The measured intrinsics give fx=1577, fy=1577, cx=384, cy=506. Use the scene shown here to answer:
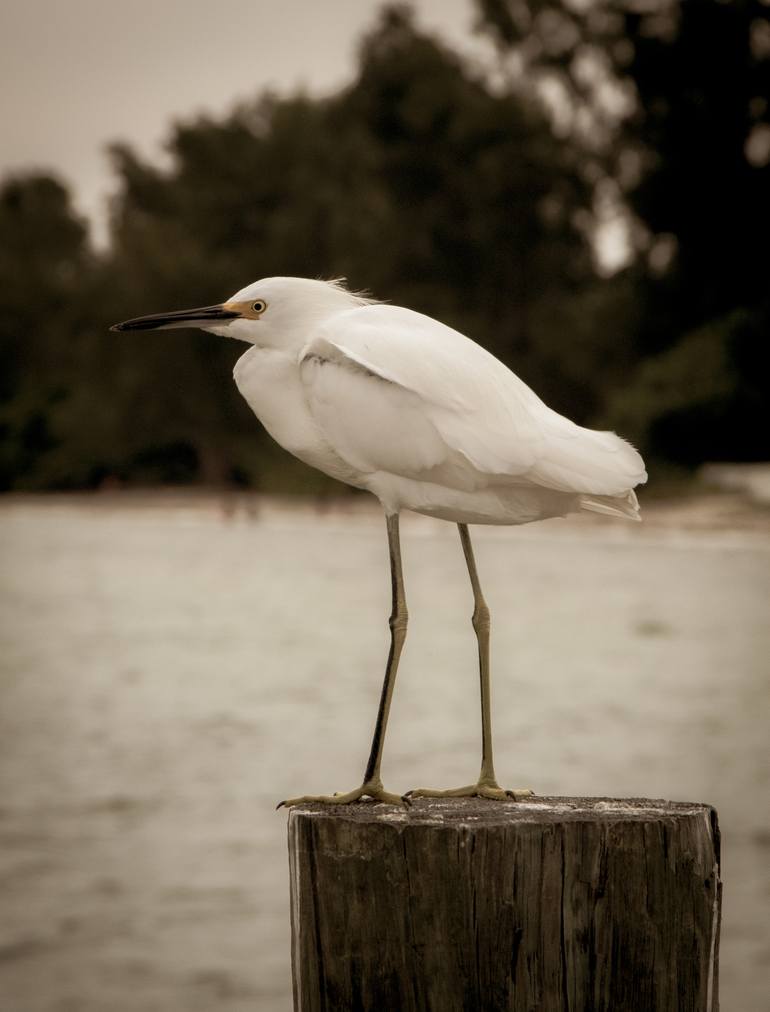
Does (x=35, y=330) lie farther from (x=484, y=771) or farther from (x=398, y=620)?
(x=484, y=771)

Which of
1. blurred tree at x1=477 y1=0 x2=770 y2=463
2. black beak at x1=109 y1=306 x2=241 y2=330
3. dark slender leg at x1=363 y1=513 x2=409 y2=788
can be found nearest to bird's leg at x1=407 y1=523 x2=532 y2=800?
dark slender leg at x1=363 y1=513 x2=409 y2=788

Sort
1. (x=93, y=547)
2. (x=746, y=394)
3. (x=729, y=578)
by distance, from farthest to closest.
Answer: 1. (x=93, y=547)
2. (x=746, y=394)
3. (x=729, y=578)

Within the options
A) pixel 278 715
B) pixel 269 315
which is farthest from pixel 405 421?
pixel 278 715

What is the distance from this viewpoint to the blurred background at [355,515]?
604 inches

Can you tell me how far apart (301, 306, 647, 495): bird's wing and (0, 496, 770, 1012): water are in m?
8.80

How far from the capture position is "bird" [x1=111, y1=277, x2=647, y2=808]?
3.80 meters

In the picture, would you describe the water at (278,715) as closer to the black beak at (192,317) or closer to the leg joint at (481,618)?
the leg joint at (481,618)

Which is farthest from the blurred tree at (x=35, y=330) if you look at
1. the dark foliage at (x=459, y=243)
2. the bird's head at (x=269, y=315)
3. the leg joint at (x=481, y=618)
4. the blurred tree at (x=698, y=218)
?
the bird's head at (x=269, y=315)

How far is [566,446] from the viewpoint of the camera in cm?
381

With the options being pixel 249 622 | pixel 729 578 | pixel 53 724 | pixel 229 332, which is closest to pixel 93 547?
pixel 249 622

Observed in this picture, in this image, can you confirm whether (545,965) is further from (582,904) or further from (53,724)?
(53,724)

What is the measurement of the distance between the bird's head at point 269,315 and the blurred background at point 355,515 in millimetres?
8848

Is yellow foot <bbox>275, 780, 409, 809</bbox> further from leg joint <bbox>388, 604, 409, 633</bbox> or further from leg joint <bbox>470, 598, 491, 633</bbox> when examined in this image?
leg joint <bbox>470, 598, 491, 633</bbox>

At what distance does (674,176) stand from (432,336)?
40.8m
